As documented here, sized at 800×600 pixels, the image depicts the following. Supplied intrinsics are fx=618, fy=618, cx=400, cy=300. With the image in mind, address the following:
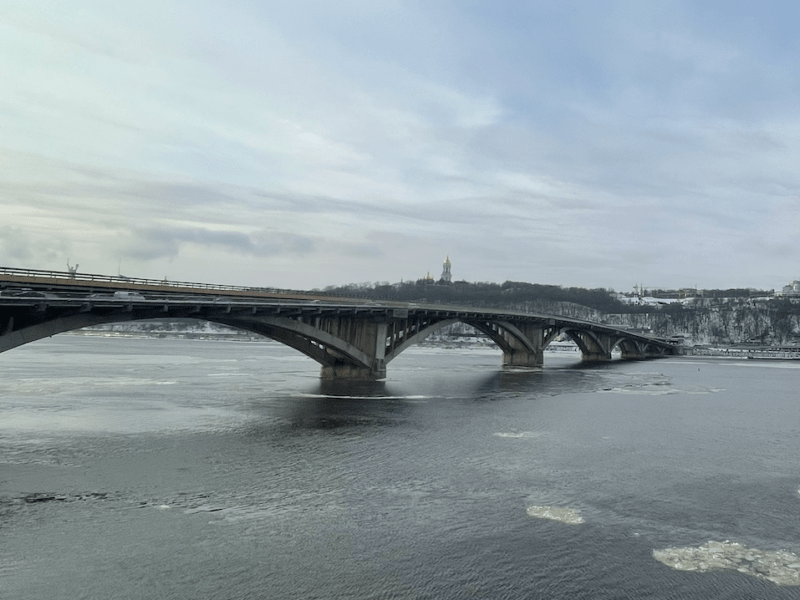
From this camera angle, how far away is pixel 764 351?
637 feet

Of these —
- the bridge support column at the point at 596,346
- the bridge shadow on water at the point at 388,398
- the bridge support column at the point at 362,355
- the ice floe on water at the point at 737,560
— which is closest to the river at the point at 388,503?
the ice floe on water at the point at 737,560

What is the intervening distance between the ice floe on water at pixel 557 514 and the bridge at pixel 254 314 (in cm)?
2527

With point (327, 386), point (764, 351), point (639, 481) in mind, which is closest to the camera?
point (639, 481)

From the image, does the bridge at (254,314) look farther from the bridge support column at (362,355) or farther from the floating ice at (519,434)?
the floating ice at (519,434)

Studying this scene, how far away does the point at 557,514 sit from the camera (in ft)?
66.6

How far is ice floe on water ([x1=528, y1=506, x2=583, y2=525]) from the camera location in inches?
775

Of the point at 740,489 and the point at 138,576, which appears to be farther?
the point at 740,489

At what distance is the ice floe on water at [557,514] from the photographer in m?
19.7

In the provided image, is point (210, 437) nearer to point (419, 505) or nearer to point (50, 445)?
point (50, 445)

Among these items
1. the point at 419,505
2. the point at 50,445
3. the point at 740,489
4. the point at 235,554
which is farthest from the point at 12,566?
the point at 740,489

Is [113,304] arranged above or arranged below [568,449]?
above

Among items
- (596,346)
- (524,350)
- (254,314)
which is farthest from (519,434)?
(596,346)

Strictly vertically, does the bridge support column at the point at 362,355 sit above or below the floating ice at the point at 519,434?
above

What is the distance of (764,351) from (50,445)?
692 ft
